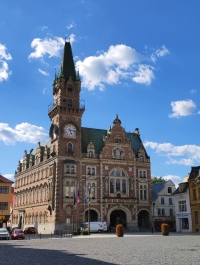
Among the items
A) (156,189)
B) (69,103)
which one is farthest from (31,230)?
(156,189)

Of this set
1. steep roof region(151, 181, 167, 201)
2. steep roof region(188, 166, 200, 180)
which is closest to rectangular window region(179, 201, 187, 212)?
steep roof region(188, 166, 200, 180)

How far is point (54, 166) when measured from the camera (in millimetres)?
69688

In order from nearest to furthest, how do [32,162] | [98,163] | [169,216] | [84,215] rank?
1. [84,215]
2. [98,163]
3. [169,216]
4. [32,162]

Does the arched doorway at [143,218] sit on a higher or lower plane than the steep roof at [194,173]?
lower

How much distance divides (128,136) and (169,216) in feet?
68.9

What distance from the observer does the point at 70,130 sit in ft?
239

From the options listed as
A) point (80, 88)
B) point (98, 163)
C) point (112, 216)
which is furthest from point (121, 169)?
point (80, 88)

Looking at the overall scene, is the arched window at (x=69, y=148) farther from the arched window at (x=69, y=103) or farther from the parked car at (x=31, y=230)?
the parked car at (x=31, y=230)

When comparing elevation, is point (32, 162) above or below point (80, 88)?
below

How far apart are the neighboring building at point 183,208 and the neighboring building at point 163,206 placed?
9.44 metres

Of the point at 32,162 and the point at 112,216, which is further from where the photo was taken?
the point at 32,162

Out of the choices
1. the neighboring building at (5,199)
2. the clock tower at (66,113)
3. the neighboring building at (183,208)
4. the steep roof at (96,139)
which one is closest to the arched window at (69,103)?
the clock tower at (66,113)

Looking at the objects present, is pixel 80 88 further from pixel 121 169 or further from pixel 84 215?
pixel 84 215

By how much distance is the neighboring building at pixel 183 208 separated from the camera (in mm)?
65438
